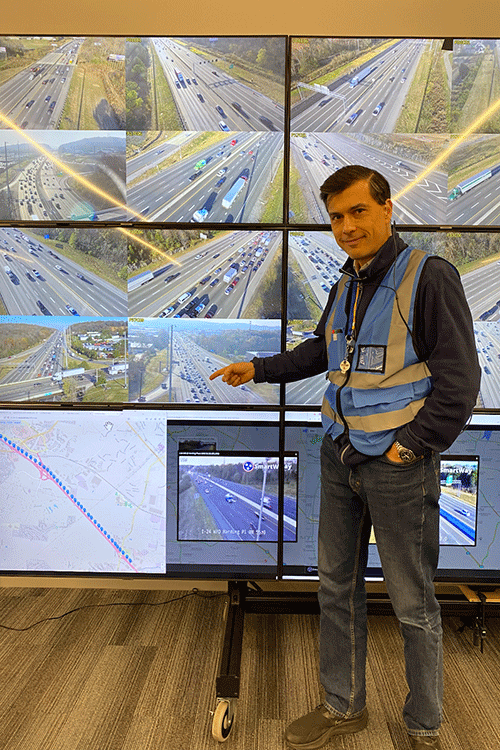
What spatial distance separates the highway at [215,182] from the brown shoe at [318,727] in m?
1.70

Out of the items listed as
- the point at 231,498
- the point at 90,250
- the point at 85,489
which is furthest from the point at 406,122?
the point at 85,489

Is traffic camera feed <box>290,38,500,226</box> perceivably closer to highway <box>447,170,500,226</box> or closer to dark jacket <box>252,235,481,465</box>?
highway <box>447,170,500,226</box>

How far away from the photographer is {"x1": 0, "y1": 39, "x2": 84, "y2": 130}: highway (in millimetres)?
2217

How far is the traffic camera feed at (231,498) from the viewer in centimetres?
231

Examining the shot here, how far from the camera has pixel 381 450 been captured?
162 centimetres

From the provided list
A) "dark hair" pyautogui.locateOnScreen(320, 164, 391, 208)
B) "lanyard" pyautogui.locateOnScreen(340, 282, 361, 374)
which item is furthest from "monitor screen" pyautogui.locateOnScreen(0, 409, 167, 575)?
"dark hair" pyautogui.locateOnScreen(320, 164, 391, 208)

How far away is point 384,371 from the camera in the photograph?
1.63m

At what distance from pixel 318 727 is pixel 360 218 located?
1.51m

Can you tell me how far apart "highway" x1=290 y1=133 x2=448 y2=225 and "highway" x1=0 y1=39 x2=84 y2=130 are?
891mm

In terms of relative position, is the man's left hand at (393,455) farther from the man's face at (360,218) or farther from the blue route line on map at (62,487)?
the blue route line on map at (62,487)

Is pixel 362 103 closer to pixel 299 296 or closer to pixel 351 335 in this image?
pixel 299 296

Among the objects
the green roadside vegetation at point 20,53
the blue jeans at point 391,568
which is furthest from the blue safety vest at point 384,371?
the green roadside vegetation at point 20,53

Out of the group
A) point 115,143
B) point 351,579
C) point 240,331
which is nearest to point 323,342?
point 240,331

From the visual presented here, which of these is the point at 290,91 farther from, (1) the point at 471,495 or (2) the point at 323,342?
(1) the point at 471,495
